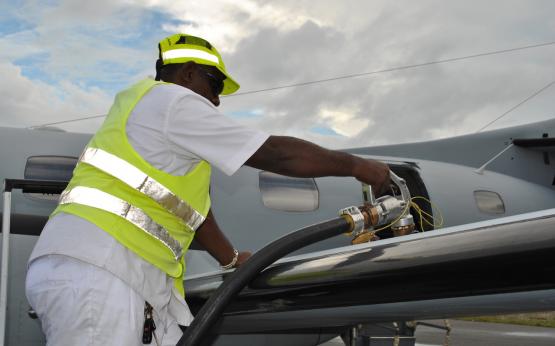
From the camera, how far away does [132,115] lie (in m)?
2.85

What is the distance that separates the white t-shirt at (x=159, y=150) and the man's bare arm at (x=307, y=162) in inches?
2.7

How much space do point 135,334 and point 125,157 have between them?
0.73m

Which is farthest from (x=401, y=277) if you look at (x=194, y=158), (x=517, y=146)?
(x=517, y=146)

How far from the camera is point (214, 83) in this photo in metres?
3.20

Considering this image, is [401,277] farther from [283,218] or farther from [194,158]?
[283,218]

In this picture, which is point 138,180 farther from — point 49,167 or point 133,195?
point 49,167

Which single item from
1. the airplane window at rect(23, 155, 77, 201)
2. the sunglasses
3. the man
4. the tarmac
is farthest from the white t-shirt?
the tarmac

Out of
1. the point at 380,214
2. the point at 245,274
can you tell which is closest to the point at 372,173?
the point at 380,214

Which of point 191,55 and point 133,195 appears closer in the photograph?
point 133,195

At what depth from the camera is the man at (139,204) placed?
8.64 feet

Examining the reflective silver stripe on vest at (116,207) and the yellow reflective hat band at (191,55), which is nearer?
the reflective silver stripe on vest at (116,207)

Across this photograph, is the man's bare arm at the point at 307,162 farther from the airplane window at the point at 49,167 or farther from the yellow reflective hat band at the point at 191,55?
the airplane window at the point at 49,167

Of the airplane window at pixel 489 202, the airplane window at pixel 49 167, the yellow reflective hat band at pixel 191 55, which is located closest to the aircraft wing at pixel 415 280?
the yellow reflective hat band at pixel 191 55

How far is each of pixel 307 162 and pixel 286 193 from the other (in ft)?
12.4
